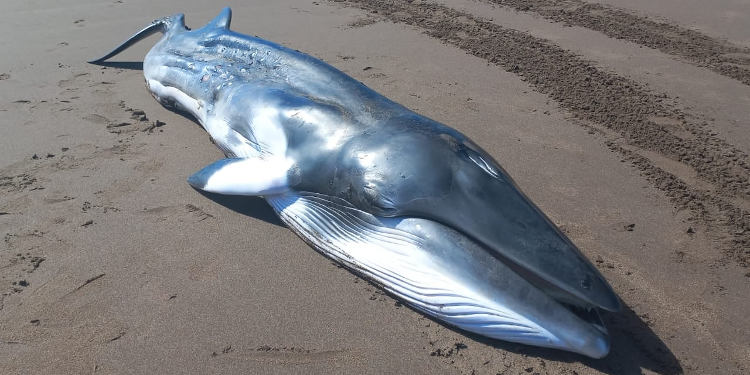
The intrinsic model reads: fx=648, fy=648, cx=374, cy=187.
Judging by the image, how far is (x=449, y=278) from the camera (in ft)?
16.5

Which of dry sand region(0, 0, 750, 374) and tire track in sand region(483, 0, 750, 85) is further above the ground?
tire track in sand region(483, 0, 750, 85)

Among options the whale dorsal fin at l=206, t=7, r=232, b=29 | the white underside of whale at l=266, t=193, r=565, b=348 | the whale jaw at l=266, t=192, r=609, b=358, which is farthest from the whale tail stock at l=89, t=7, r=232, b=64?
the whale jaw at l=266, t=192, r=609, b=358

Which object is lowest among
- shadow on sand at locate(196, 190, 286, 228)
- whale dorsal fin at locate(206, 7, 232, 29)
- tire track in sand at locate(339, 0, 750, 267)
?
shadow on sand at locate(196, 190, 286, 228)

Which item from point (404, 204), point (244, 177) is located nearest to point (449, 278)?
point (404, 204)

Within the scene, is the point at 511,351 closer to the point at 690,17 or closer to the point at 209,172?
the point at 209,172

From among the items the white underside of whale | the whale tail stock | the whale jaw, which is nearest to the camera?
the whale jaw

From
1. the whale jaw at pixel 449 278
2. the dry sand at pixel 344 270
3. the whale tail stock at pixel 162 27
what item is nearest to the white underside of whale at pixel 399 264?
the whale jaw at pixel 449 278

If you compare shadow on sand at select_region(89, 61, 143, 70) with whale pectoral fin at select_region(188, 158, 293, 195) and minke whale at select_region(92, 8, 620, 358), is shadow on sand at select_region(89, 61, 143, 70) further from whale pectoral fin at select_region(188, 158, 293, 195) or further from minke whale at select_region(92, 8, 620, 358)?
whale pectoral fin at select_region(188, 158, 293, 195)

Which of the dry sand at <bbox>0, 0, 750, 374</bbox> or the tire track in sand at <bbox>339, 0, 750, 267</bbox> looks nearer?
the dry sand at <bbox>0, 0, 750, 374</bbox>

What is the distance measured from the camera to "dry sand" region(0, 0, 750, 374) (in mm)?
4934

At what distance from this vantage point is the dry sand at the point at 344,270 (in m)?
4.93

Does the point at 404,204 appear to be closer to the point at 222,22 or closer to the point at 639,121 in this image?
the point at 639,121

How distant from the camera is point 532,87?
954 centimetres

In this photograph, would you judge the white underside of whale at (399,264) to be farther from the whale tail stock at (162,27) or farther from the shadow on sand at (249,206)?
the whale tail stock at (162,27)
